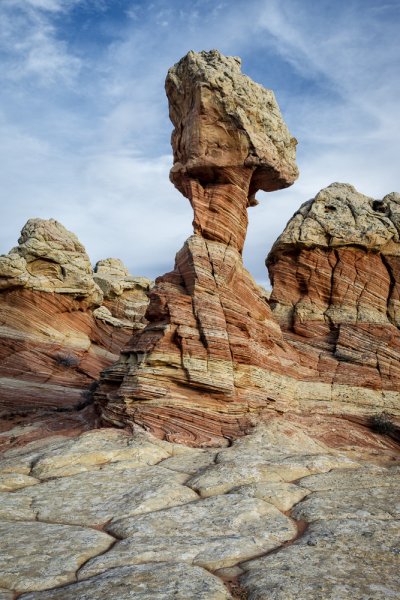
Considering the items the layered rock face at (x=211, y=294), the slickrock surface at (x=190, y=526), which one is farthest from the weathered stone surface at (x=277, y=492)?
the layered rock face at (x=211, y=294)

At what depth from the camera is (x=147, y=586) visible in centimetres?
771

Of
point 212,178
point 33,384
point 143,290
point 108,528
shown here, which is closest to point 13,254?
point 33,384

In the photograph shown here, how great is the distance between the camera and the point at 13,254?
3994cm

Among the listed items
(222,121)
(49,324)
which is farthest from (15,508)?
(49,324)

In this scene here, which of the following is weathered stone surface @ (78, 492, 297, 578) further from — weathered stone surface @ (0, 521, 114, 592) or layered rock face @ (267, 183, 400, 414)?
layered rock face @ (267, 183, 400, 414)

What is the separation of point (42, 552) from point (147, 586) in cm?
276

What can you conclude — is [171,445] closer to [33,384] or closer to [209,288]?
[209,288]

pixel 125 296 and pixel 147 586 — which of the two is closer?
pixel 147 586

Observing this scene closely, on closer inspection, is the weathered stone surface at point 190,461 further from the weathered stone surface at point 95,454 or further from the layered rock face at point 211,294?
the layered rock face at point 211,294

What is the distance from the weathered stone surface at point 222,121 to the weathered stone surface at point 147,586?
939 inches

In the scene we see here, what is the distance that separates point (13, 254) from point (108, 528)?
33101mm

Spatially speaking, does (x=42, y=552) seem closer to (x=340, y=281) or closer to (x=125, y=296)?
(x=340, y=281)

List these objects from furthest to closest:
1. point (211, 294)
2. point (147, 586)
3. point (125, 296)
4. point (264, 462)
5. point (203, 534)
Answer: point (125, 296) < point (211, 294) < point (264, 462) < point (203, 534) < point (147, 586)

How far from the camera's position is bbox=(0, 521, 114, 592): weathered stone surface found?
326 inches
